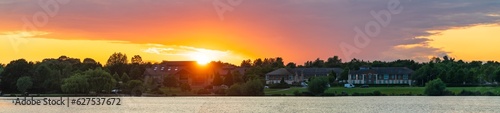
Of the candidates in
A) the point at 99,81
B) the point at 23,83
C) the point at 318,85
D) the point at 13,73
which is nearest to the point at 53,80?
the point at 23,83

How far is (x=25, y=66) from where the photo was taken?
4776 inches


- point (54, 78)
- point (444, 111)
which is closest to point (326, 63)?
point (54, 78)

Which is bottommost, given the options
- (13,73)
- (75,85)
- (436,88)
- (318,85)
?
(436,88)

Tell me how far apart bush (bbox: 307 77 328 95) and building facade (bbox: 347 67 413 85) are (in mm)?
40926

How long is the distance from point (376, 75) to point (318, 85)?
1805 inches

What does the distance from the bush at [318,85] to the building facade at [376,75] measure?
4093cm

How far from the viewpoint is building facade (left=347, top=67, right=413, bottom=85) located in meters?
152

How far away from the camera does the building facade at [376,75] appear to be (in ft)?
500

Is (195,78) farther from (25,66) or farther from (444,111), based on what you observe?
(444,111)

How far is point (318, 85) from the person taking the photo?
112 meters

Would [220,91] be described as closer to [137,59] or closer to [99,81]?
[99,81]

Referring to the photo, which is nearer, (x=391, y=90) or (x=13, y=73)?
(x=13, y=73)

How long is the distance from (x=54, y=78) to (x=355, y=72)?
63.7m

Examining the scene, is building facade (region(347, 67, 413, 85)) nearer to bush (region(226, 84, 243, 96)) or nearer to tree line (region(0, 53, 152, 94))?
bush (region(226, 84, 243, 96))
